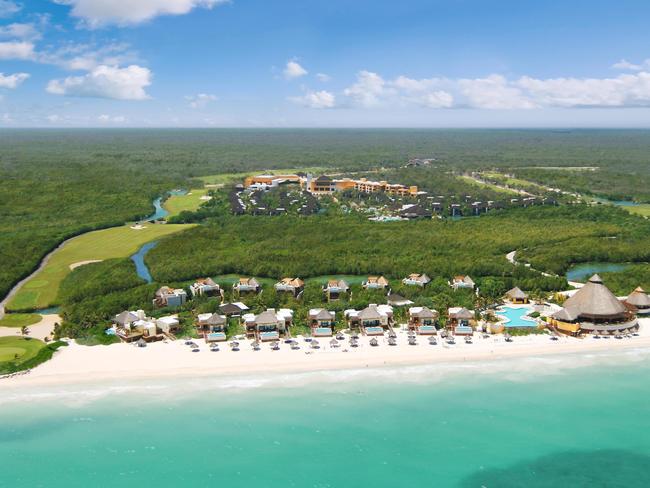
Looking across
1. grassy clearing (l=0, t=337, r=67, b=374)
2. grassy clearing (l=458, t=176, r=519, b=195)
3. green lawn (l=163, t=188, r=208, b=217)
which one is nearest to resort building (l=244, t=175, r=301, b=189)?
green lawn (l=163, t=188, r=208, b=217)

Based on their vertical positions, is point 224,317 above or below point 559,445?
above

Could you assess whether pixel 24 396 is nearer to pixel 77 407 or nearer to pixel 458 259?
pixel 77 407

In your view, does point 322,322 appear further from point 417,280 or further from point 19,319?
point 19,319

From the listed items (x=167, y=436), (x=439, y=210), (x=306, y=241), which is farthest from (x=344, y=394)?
(x=439, y=210)

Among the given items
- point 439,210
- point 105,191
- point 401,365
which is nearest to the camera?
point 401,365

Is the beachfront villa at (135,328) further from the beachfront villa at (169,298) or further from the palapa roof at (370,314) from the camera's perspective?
the palapa roof at (370,314)

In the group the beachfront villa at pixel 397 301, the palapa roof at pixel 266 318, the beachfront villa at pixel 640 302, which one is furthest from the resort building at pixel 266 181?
the beachfront villa at pixel 640 302
